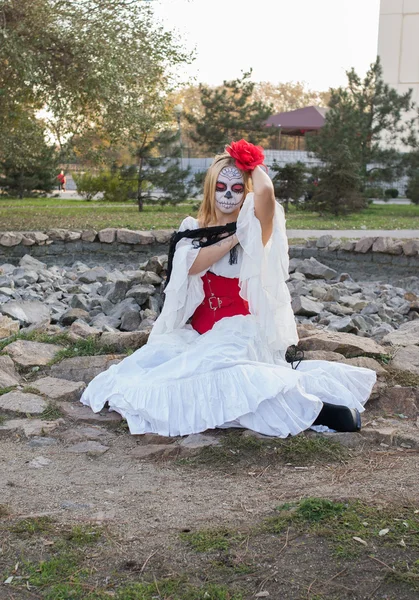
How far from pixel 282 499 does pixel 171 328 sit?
4.87 feet

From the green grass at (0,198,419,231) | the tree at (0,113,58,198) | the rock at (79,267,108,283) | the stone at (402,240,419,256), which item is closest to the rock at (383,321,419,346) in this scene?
the stone at (402,240,419,256)

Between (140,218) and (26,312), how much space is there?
32.1ft

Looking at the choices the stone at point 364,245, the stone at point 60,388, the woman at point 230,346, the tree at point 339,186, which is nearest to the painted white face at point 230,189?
the woman at point 230,346

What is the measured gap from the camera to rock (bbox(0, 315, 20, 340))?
6.18m

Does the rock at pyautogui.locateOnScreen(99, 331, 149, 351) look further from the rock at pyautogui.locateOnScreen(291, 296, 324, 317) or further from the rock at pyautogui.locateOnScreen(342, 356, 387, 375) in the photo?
the rock at pyautogui.locateOnScreen(291, 296, 324, 317)

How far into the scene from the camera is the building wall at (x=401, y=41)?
3409 cm

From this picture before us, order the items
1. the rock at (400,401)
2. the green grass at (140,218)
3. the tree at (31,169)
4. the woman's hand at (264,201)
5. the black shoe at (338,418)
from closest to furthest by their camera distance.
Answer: the black shoe at (338,418)
the woman's hand at (264,201)
the rock at (400,401)
the green grass at (140,218)
the tree at (31,169)

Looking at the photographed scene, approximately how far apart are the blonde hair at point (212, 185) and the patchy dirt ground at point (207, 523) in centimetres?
127

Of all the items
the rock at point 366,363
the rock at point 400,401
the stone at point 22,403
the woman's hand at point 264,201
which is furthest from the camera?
the rock at point 366,363

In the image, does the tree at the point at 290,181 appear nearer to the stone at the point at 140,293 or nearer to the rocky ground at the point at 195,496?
the stone at the point at 140,293

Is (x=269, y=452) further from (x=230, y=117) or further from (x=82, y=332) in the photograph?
(x=230, y=117)

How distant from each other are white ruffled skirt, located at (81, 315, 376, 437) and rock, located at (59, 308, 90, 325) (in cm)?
291

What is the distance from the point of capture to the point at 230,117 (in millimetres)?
21938

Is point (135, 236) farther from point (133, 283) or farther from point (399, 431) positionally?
point (399, 431)
